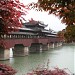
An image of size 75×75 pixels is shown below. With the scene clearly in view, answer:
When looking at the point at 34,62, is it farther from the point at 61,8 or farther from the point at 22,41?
the point at 61,8

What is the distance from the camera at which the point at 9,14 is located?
5.52 meters

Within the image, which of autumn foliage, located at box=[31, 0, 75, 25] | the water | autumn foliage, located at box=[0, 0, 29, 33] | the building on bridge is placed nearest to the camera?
autumn foliage, located at box=[31, 0, 75, 25]

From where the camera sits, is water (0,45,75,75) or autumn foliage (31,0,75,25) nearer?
autumn foliage (31,0,75,25)

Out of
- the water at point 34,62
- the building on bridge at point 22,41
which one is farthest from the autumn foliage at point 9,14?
the building on bridge at point 22,41

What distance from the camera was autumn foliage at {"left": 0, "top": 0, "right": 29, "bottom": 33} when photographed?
17.8 feet

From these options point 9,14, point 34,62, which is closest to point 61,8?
point 9,14

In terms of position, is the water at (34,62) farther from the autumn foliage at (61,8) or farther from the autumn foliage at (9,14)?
the autumn foliage at (61,8)

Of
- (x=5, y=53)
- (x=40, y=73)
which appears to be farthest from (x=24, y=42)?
(x=40, y=73)

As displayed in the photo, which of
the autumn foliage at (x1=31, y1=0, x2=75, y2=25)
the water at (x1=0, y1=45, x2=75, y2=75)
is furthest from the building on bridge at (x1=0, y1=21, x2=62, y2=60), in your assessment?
the autumn foliage at (x1=31, y1=0, x2=75, y2=25)

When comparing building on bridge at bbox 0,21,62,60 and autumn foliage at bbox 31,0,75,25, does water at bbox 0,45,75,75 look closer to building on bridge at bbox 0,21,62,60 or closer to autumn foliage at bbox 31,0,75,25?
building on bridge at bbox 0,21,62,60

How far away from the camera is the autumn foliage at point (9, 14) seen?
543 cm

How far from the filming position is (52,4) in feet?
13.0

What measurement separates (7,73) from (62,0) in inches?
103

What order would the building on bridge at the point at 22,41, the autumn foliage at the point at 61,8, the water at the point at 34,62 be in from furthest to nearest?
the building on bridge at the point at 22,41
the water at the point at 34,62
the autumn foliage at the point at 61,8
